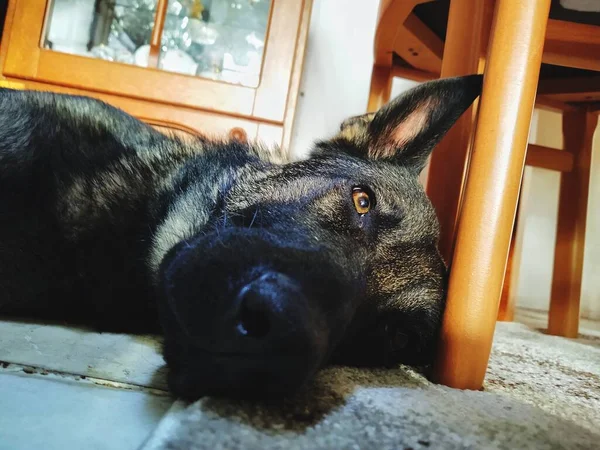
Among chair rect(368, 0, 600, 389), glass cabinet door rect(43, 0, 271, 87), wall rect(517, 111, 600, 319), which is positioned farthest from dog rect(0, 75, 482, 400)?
wall rect(517, 111, 600, 319)

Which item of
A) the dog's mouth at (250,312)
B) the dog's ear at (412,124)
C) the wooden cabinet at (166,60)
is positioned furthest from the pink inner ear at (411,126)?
the wooden cabinet at (166,60)

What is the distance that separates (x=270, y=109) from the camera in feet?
8.08

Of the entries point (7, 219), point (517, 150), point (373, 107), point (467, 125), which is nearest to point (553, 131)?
point (373, 107)

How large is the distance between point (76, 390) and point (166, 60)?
2.22 meters

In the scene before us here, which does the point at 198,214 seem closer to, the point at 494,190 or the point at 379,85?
the point at 494,190

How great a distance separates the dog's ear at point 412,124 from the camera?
119 centimetres

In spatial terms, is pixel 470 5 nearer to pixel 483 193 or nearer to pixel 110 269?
pixel 483 193

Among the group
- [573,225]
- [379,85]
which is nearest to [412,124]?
[379,85]

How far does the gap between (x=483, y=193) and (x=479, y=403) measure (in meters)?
0.37

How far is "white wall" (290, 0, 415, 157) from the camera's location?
3.24 m

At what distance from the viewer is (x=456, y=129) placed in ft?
4.53

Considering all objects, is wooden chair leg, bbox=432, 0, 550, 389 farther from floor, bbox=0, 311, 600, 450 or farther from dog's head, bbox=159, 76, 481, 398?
floor, bbox=0, 311, 600, 450

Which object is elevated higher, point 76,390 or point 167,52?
point 167,52

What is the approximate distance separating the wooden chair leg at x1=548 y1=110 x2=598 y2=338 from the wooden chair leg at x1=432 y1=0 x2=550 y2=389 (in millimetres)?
1679
